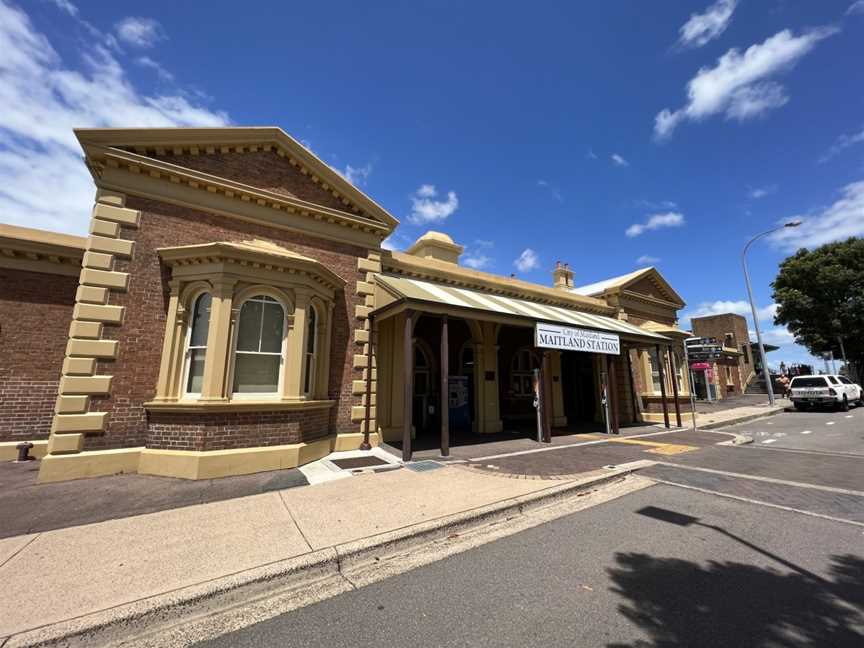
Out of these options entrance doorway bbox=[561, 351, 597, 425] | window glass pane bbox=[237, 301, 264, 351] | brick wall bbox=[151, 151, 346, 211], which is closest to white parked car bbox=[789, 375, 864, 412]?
entrance doorway bbox=[561, 351, 597, 425]

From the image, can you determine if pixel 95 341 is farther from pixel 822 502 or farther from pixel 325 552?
pixel 822 502

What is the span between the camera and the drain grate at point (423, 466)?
23.4ft

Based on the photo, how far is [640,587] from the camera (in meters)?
3.22

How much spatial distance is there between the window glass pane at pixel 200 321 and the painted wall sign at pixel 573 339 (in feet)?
26.9

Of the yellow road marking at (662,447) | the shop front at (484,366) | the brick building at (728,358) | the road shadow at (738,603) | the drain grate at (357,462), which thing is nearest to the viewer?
the road shadow at (738,603)

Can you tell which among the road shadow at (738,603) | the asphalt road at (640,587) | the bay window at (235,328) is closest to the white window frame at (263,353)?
the bay window at (235,328)

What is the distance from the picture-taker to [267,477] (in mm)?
6660

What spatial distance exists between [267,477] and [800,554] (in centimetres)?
749

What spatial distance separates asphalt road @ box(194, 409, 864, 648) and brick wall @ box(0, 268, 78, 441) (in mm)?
9205

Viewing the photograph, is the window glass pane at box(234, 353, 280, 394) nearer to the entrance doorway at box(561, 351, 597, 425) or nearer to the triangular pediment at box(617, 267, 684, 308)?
the entrance doorway at box(561, 351, 597, 425)

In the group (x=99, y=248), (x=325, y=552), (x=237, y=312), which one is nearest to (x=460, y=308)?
(x=237, y=312)

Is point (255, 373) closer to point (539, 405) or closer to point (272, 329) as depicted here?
point (272, 329)

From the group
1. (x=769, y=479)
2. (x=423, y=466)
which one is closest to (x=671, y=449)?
(x=769, y=479)

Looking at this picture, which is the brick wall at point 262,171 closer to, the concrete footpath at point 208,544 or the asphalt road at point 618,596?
the concrete footpath at point 208,544
